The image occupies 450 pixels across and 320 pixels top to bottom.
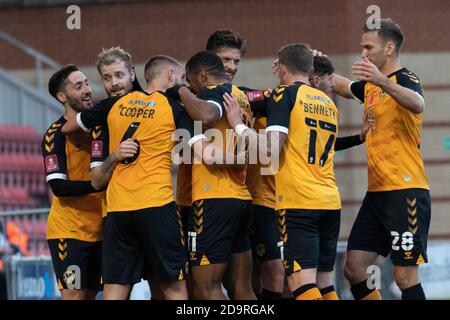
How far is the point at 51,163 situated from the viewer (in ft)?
27.3

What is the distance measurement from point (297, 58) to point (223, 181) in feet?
3.52

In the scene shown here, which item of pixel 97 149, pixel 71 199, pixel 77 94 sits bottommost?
pixel 71 199

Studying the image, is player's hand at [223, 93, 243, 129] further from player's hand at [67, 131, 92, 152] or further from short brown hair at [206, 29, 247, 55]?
player's hand at [67, 131, 92, 152]

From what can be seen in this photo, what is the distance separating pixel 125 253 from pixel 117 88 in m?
1.31

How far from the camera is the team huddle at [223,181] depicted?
771 cm

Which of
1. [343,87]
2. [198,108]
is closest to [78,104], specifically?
[198,108]

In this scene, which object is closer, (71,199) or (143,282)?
(71,199)

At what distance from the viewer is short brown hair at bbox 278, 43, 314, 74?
7.93 meters

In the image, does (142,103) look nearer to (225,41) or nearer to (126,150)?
(126,150)

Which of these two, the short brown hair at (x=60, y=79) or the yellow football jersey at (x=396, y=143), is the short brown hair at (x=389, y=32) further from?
the short brown hair at (x=60, y=79)

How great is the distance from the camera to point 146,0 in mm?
15875

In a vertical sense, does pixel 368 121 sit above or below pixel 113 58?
below

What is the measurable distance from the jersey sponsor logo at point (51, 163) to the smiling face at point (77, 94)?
17.1 inches

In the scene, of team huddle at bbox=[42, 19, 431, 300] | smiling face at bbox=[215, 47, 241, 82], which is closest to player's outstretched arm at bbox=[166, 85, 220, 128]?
team huddle at bbox=[42, 19, 431, 300]
